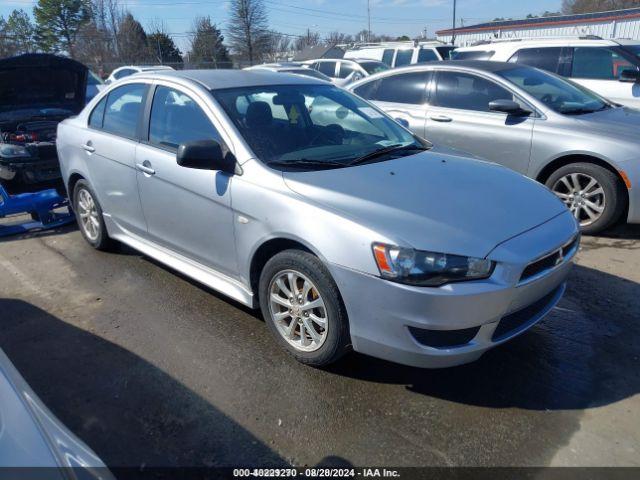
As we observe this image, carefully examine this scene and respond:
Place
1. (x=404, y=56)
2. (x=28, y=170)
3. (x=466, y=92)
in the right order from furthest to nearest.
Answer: (x=404, y=56), (x=28, y=170), (x=466, y=92)

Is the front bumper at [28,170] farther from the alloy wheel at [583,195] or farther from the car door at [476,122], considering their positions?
the alloy wheel at [583,195]

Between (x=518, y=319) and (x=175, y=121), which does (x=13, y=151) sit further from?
(x=518, y=319)

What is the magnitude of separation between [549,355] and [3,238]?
5.51 m

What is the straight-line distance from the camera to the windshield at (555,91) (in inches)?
219

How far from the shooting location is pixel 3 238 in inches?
→ 220

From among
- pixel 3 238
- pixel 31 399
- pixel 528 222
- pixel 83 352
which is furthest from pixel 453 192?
pixel 3 238

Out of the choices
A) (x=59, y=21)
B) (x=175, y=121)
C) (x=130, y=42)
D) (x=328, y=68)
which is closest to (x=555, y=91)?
(x=175, y=121)

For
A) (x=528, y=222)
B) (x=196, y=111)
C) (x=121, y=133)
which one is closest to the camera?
(x=528, y=222)

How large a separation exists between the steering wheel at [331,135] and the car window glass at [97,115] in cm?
220

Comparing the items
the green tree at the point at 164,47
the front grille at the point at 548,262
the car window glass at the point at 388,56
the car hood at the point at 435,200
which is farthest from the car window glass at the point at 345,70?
the green tree at the point at 164,47

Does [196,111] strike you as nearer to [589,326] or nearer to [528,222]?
[528,222]

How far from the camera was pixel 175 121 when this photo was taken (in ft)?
12.3

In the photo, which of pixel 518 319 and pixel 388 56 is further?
pixel 388 56

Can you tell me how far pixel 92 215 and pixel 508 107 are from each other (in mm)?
4355
